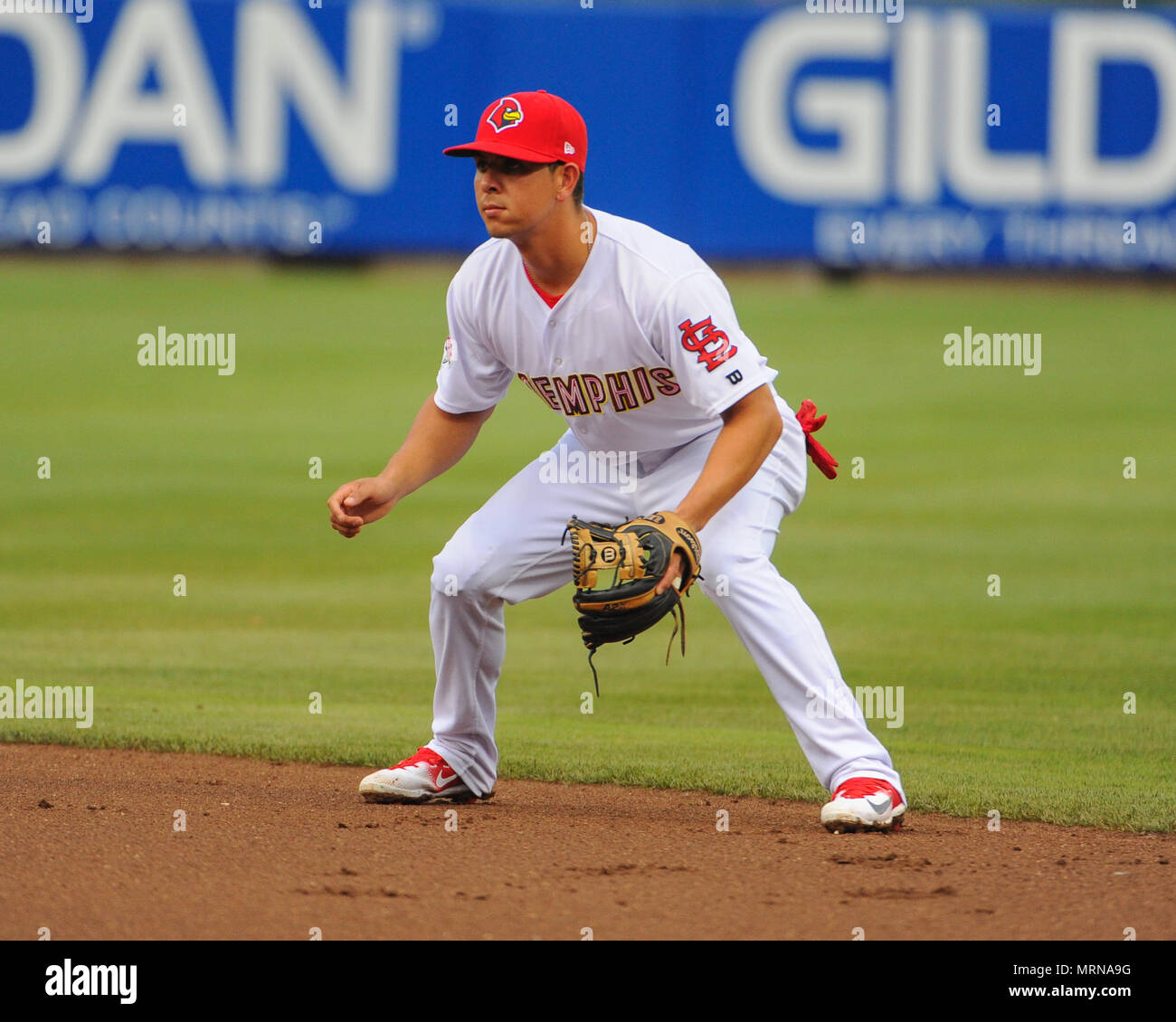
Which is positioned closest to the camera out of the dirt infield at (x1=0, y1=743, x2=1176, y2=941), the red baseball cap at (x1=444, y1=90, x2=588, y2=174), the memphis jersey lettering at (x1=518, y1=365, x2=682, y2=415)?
the dirt infield at (x1=0, y1=743, x2=1176, y2=941)

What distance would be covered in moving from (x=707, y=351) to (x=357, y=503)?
3.90 feet

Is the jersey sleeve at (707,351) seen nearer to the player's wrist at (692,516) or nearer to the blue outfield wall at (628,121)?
the player's wrist at (692,516)

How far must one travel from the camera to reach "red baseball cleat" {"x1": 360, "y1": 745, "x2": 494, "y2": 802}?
18.4 feet

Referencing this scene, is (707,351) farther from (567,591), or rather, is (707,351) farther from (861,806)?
(567,591)

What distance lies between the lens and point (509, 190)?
5.07 metres

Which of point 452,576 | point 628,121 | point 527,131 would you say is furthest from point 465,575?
point 628,121

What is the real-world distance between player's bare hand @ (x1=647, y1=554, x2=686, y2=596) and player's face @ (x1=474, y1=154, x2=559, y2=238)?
109 centimetres

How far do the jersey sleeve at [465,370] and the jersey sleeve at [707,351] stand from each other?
715 millimetres

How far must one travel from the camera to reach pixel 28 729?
6.77m

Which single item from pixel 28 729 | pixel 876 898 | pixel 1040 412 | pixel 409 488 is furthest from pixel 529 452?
pixel 876 898

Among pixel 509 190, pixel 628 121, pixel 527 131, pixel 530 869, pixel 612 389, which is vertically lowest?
pixel 530 869

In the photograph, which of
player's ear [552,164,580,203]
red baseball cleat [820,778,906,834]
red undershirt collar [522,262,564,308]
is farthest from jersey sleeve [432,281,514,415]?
red baseball cleat [820,778,906,834]

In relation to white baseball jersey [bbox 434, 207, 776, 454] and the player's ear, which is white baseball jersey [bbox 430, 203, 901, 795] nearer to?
white baseball jersey [bbox 434, 207, 776, 454]

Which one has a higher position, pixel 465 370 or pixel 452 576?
pixel 465 370
